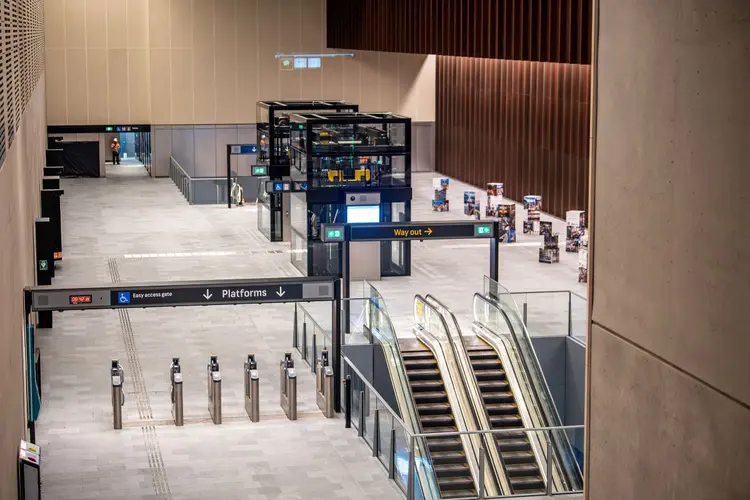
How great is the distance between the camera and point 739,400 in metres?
5.88

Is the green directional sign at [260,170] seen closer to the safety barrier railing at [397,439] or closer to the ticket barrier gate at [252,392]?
the ticket barrier gate at [252,392]

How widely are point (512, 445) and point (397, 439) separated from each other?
9.26ft

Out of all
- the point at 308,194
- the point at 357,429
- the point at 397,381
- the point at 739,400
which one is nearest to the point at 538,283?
the point at 308,194

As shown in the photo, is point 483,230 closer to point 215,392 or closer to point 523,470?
point 523,470

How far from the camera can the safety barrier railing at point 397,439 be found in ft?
43.4

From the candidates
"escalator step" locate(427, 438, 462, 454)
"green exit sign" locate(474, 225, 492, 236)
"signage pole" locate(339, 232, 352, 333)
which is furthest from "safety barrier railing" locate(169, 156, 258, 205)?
"escalator step" locate(427, 438, 462, 454)

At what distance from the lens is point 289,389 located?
1641 centimetres

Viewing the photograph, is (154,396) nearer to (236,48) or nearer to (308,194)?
(308,194)

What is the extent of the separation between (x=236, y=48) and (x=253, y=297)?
31.0m

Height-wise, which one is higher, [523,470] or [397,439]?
[397,439]

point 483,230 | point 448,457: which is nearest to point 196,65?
point 483,230

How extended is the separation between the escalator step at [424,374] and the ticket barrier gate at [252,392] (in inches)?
133

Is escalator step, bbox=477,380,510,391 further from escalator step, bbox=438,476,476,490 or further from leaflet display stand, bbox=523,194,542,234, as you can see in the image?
leaflet display stand, bbox=523,194,542,234

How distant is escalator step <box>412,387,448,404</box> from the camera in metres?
19.2
